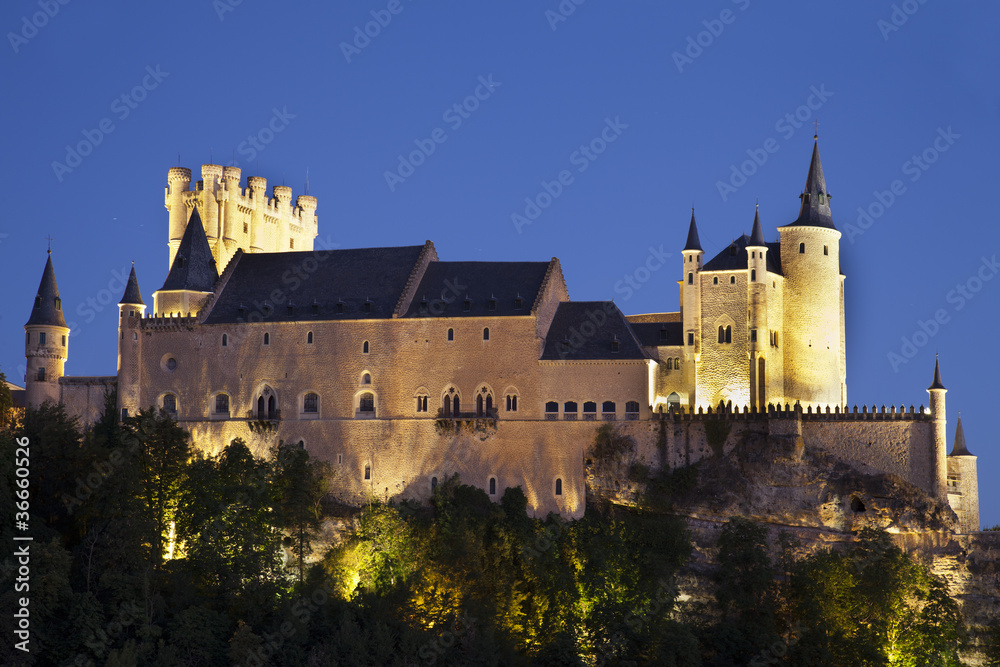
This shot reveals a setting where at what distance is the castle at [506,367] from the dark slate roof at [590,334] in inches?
4.1

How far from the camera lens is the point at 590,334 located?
7756 cm

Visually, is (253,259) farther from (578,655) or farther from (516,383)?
(578,655)

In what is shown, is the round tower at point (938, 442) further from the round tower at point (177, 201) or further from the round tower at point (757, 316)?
the round tower at point (177, 201)

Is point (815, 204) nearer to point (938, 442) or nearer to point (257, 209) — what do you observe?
point (938, 442)

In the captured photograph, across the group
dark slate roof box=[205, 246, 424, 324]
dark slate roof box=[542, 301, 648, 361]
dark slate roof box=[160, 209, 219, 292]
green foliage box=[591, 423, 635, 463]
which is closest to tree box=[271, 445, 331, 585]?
dark slate roof box=[205, 246, 424, 324]

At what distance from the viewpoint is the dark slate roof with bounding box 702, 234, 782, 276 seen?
78.1 metres

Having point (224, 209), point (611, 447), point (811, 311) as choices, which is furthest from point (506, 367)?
point (224, 209)

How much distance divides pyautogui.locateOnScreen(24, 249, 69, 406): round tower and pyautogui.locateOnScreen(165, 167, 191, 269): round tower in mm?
7800

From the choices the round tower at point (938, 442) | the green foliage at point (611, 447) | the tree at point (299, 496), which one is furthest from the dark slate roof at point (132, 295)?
the round tower at point (938, 442)

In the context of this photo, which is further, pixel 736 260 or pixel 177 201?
pixel 177 201

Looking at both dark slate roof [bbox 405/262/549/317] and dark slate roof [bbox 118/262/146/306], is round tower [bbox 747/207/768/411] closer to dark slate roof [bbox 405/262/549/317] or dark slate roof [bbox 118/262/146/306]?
dark slate roof [bbox 405/262/549/317]

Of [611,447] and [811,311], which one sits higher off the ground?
[811,311]

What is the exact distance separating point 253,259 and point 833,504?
37.1 metres

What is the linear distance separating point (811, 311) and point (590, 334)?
41.6 ft
